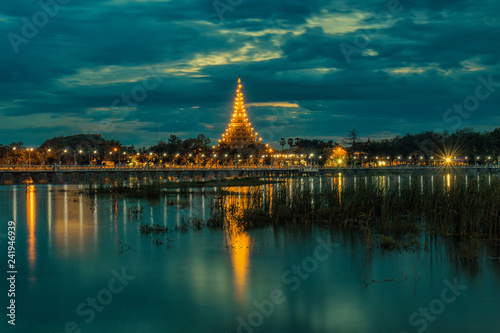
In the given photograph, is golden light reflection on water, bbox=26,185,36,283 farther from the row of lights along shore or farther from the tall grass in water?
the row of lights along shore

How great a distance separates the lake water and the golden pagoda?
118m

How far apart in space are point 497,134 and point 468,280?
135 m

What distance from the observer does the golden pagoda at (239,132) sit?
460 ft

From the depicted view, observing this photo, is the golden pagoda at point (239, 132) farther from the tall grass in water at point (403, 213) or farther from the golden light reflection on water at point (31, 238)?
the tall grass in water at point (403, 213)

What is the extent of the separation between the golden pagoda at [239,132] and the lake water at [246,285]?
117710mm

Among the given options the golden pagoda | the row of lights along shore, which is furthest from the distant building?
the golden pagoda

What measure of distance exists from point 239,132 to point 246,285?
135 m

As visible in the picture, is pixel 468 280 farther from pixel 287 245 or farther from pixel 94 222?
pixel 94 222

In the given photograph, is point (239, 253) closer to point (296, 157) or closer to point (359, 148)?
point (296, 157)

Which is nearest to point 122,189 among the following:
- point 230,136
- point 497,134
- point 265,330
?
point 265,330

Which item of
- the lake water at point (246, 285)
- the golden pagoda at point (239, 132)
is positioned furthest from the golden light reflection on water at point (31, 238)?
the golden pagoda at point (239, 132)

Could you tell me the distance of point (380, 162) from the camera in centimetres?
14288

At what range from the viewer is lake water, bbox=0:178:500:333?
36.2 ft

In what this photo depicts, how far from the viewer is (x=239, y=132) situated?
14775cm
